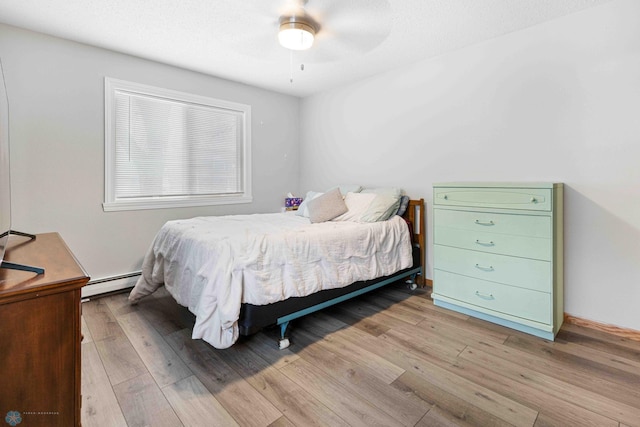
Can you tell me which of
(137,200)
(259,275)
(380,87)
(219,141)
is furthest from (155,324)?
(380,87)

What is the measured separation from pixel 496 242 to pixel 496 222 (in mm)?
153

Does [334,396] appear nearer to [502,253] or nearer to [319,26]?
[502,253]

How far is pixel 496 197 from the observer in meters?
2.30

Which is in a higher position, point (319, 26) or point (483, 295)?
point (319, 26)

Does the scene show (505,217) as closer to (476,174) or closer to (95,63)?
(476,174)

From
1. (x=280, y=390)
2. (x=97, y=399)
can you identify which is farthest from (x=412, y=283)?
(x=97, y=399)

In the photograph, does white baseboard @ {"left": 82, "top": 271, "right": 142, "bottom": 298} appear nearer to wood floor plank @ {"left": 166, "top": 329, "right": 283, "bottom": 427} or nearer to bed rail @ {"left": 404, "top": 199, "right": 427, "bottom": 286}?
wood floor plank @ {"left": 166, "top": 329, "right": 283, "bottom": 427}

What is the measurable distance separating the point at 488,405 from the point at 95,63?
3999mm

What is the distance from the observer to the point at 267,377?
1712mm

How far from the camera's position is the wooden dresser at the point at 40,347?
2.64 ft

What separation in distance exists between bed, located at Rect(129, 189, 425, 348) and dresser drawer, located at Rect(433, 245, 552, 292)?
1.43 ft

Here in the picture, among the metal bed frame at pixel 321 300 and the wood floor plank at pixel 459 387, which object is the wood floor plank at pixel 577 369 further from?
the metal bed frame at pixel 321 300

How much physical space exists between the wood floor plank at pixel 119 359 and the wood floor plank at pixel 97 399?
34 mm

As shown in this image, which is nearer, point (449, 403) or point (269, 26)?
point (449, 403)
